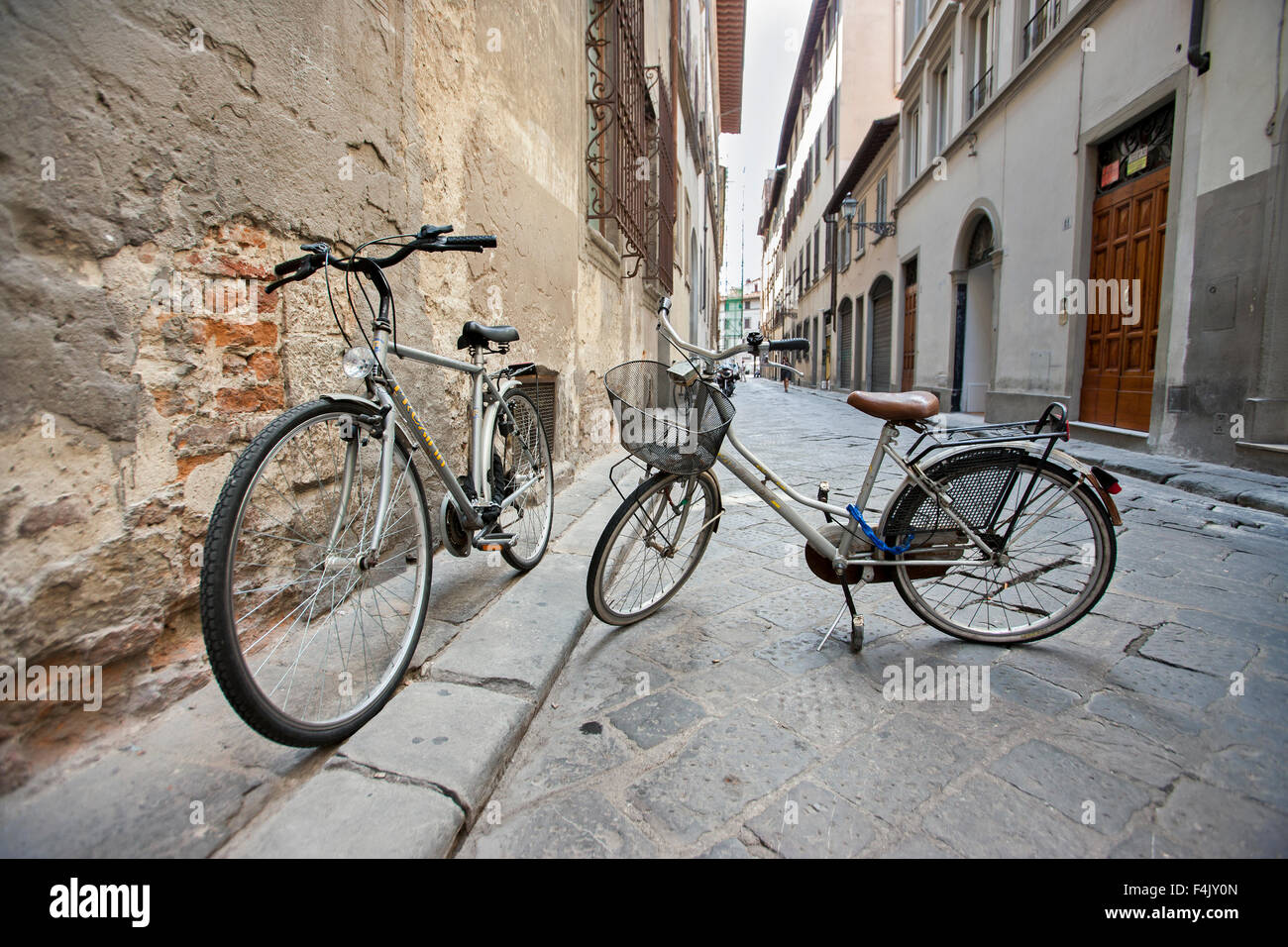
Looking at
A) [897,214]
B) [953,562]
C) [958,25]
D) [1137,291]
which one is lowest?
[953,562]

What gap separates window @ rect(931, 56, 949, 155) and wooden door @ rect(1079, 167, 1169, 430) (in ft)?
21.2

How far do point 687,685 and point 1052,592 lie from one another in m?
1.56

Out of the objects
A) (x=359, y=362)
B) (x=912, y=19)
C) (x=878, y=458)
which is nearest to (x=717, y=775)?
(x=878, y=458)

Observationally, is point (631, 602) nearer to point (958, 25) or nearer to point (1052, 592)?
point (1052, 592)

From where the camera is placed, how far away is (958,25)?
450 inches

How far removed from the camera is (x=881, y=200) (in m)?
17.5

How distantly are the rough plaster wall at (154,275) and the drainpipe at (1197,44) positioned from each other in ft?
21.5

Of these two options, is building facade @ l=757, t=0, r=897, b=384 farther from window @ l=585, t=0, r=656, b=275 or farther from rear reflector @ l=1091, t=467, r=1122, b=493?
rear reflector @ l=1091, t=467, r=1122, b=493

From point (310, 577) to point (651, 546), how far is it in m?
1.15

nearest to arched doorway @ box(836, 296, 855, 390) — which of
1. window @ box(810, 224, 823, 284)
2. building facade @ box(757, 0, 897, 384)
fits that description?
building facade @ box(757, 0, 897, 384)

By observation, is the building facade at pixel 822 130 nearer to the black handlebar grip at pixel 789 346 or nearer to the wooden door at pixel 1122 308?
the wooden door at pixel 1122 308

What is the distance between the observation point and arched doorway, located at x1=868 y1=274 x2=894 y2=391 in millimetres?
17350

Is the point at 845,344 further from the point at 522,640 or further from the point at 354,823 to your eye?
the point at 354,823
